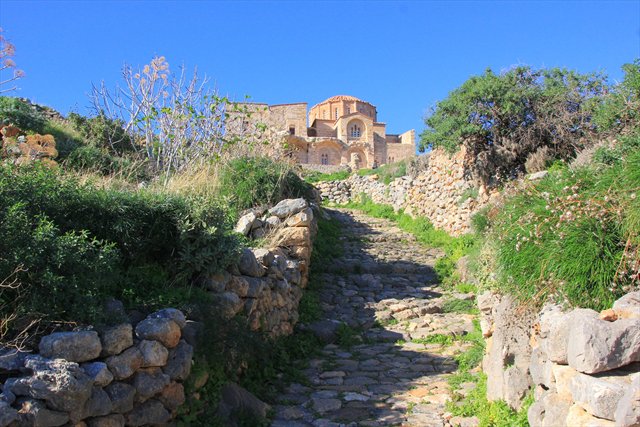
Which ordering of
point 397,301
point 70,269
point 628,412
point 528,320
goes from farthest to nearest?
point 397,301, point 528,320, point 70,269, point 628,412

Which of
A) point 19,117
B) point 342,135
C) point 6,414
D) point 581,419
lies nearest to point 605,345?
point 581,419

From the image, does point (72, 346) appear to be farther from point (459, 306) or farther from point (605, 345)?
point (459, 306)

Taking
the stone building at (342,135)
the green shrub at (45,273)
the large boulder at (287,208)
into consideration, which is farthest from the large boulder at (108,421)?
the stone building at (342,135)

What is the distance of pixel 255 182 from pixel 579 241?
6.75 meters

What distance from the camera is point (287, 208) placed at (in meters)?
9.74

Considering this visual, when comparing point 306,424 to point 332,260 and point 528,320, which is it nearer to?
point 528,320

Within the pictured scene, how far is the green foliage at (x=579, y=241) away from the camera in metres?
4.46

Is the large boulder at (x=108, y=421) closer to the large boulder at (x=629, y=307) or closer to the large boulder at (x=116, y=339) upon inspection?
the large boulder at (x=116, y=339)

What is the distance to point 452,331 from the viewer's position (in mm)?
8180

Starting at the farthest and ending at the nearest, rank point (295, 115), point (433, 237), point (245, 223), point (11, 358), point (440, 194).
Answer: point (295, 115) → point (440, 194) → point (433, 237) → point (245, 223) → point (11, 358)

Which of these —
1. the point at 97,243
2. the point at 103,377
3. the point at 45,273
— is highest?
the point at 97,243

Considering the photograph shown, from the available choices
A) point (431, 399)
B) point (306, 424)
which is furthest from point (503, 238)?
point (306, 424)

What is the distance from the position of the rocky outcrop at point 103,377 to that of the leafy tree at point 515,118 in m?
9.94

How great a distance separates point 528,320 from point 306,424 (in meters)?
2.29
